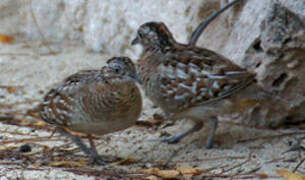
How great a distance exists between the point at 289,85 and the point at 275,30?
633 millimetres

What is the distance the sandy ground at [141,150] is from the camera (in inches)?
183

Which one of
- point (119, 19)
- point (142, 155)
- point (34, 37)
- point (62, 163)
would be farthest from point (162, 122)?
point (34, 37)

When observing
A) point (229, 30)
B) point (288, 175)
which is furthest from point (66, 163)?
point (229, 30)

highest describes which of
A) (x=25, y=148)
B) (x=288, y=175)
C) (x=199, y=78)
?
(x=199, y=78)

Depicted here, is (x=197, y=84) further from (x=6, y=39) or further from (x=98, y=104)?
(x=6, y=39)

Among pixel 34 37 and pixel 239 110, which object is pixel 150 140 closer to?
pixel 239 110

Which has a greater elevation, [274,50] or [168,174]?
[274,50]

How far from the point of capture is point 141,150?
559cm

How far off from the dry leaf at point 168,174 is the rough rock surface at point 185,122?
0.76ft

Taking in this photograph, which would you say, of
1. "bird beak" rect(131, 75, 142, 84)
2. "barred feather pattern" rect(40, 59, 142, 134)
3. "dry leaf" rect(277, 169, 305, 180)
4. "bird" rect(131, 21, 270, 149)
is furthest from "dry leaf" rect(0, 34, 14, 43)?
"dry leaf" rect(277, 169, 305, 180)

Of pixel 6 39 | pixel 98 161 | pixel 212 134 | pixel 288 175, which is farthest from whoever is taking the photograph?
pixel 6 39

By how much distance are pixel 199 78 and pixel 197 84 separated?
6 centimetres

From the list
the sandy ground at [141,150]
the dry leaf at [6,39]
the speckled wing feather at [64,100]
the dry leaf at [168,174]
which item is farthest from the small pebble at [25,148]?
the dry leaf at [6,39]

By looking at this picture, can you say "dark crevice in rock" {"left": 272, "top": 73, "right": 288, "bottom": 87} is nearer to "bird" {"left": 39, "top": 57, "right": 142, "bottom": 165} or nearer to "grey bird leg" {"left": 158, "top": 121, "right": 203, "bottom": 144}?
"grey bird leg" {"left": 158, "top": 121, "right": 203, "bottom": 144}
